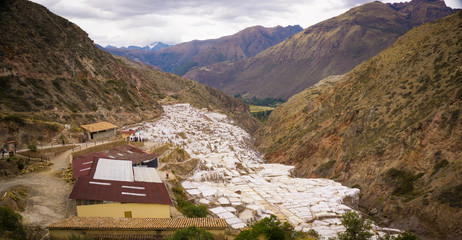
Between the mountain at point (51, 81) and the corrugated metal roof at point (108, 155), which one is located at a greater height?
the mountain at point (51, 81)

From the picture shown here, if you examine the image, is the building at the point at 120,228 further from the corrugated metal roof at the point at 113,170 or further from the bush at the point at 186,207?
the corrugated metal roof at the point at 113,170

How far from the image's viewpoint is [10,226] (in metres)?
14.6

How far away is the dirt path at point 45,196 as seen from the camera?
17706 millimetres

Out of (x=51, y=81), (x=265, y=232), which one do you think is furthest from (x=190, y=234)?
(x=51, y=81)

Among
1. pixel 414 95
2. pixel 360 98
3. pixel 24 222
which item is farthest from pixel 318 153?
pixel 24 222

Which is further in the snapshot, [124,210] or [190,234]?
[124,210]

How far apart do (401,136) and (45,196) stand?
121 feet

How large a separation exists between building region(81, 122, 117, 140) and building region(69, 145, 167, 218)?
13.3 metres

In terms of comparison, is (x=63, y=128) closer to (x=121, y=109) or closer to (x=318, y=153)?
(x=121, y=109)

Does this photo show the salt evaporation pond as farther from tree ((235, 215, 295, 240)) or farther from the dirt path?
the dirt path

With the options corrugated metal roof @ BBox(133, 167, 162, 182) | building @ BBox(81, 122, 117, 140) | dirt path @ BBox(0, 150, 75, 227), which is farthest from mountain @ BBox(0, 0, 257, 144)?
corrugated metal roof @ BBox(133, 167, 162, 182)

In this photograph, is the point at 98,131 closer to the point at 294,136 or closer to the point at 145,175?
the point at 145,175

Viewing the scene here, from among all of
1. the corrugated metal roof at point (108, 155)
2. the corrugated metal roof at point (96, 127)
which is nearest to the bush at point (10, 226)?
the corrugated metal roof at point (108, 155)

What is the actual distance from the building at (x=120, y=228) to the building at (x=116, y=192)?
158 cm
